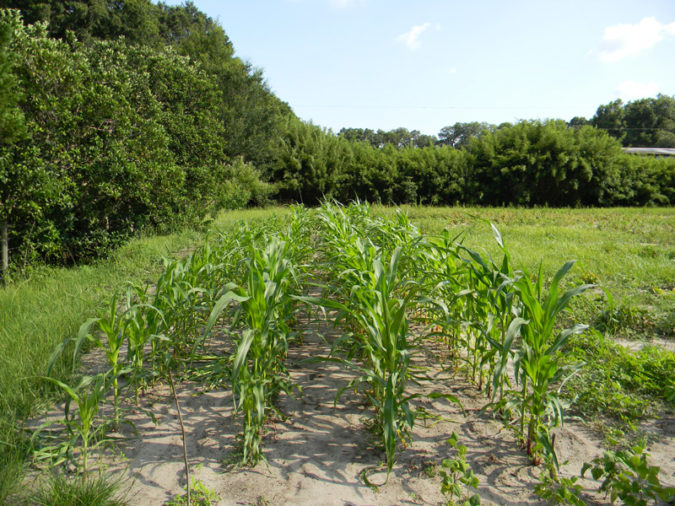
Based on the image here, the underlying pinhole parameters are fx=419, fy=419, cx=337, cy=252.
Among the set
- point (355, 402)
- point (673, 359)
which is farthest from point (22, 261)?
point (673, 359)

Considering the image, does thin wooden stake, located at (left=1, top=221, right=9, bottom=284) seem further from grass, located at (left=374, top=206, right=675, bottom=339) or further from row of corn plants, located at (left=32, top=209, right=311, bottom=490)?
grass, located at (left=374, top=206, right=675, bottom=339)

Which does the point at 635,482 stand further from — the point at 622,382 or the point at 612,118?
the point at 612,118

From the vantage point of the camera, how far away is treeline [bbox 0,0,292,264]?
15.6 feet

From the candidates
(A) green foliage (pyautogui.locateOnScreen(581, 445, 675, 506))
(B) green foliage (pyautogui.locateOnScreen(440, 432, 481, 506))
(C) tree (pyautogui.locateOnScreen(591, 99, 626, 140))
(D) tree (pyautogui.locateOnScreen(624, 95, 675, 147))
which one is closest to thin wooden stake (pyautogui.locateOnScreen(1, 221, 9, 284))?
(B) green foliage (pyautogui.locateOnScreen(440, 432, 481, 506))

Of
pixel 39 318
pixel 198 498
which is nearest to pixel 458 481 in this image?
pixel 198 498

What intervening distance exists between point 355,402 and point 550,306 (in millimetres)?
1135

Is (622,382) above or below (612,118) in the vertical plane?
below

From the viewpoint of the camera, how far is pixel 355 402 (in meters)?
2.30

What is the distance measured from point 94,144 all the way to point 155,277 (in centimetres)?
234

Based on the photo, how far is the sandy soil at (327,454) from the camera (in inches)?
63.5

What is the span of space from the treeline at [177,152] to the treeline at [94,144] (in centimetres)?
2

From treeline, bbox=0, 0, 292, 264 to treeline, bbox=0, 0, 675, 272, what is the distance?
0.07ft

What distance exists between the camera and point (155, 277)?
4.75 meters

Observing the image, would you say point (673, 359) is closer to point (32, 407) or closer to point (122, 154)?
point (32, 407)
